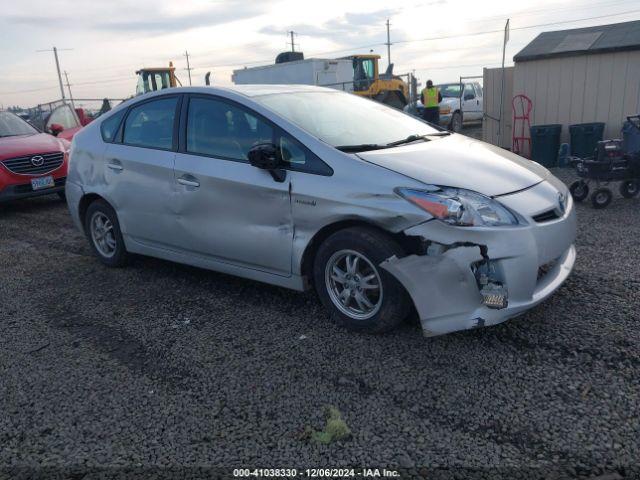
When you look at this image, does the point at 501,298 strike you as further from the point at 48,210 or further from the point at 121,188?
the point at 48,210

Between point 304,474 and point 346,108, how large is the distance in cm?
298

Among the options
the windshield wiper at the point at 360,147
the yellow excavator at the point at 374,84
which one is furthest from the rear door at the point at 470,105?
the windshield wiper at the point at 360,147

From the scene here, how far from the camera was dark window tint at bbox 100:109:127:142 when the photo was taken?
5.20 m

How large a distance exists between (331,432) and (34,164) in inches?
300

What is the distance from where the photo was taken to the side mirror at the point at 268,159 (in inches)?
149


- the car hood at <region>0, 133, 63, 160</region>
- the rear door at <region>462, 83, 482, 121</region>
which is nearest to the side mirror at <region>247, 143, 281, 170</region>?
the car hood at <region>0, 133, 63, 160</region>

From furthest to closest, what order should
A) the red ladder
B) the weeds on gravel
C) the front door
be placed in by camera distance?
1. the red ladder
2. the front door
3. the weeds on gravel

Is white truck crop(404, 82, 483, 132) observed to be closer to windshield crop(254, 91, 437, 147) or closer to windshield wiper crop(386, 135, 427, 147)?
windshield crop(254, 91, 437, 147)

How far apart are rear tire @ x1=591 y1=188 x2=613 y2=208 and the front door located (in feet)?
16.1

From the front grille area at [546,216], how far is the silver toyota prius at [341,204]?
0.05 feet

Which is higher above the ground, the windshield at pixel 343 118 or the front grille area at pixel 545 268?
the windshield at pixel 343 118

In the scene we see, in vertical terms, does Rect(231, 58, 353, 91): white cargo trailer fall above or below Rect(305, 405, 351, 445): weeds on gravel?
above

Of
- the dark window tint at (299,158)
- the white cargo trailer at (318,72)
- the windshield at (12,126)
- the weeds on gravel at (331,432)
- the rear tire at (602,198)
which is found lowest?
the weeds on gravel at (331,432)

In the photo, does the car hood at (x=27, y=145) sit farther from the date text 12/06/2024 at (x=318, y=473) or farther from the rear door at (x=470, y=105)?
the rear door at (x=470, y=105)
